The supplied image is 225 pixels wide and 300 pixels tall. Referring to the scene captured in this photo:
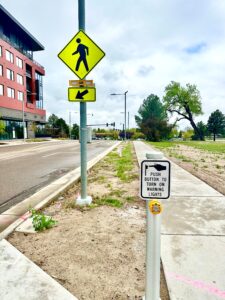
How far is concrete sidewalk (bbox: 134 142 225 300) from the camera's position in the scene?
2.37 metres

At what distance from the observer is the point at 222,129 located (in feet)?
274

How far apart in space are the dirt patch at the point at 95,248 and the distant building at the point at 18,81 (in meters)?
31.1

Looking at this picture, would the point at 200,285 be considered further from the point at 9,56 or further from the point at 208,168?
the point at 9,56

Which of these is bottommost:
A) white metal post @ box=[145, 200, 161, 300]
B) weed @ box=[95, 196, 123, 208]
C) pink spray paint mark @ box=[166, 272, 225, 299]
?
pink spray paint mark @ box=[166, 272, 225, 299]

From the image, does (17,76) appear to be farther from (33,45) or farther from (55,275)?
(55,275)

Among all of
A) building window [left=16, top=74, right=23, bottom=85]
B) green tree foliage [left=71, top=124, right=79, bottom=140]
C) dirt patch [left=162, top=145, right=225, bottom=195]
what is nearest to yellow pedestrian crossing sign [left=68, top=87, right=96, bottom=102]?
dirt patch [left=162, top=145, right=225, bottom=195]

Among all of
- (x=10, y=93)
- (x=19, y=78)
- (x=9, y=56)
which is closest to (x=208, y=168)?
(x=10, y=93)

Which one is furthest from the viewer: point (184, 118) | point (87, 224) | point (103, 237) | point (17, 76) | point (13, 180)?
point (184, 118)

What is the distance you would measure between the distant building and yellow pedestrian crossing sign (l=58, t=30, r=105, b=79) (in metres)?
30.4

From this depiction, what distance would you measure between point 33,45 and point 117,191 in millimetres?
57230

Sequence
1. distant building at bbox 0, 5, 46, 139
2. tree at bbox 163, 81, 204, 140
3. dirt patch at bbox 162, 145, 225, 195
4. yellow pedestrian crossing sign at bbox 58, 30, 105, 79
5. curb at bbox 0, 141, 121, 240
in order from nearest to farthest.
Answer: curb at bbox 0, 141, 121, 240 < yellow pedestrian crossing sign at bbox 58, 30, 105, 79 < dirt patch at bbox 162, 145, 225, 195 < distant building at bbox 0, 5, 46, 139 < tree at bbox 163, 81, 204, 140

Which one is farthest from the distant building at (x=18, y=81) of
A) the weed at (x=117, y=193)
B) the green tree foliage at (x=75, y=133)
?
the weed at (x=117, y=193)

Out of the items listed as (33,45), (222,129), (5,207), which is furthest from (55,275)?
(222,129)

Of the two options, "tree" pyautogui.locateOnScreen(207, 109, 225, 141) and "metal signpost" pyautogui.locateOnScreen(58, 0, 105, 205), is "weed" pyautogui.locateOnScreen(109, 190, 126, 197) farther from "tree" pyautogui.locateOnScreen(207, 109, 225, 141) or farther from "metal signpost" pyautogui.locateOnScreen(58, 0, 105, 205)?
"tree" pyautogui.locateOnScreen(207, 109, 225, 141)
